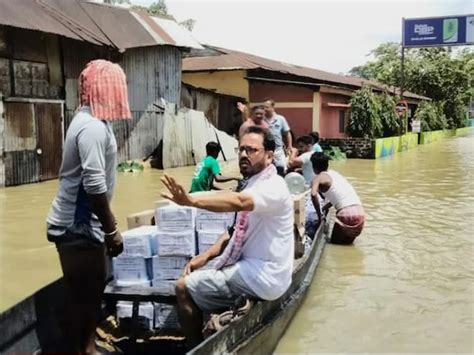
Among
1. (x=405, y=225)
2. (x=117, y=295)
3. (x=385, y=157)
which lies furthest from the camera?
(x=385, y=157)

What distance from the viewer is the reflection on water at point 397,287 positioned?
15.8 feet

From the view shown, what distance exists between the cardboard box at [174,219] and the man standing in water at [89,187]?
1074 millimetres

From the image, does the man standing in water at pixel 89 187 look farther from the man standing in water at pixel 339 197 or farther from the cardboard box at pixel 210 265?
the man standing in water at pixel 339 197

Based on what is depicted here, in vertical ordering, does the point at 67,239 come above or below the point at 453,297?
above

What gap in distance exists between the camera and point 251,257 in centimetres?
356

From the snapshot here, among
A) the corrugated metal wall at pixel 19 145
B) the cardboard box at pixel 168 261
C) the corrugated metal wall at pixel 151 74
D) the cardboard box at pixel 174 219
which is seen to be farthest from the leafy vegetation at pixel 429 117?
the cardboard box at pixel 168 261

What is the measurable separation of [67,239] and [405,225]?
716cm

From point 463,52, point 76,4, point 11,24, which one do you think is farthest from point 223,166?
point 463,52

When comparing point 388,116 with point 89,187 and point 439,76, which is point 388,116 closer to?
point 439,76

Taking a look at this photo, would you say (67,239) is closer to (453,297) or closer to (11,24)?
(453,297)

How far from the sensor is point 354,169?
61.0ft

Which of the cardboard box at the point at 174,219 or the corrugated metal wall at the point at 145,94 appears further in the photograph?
the corrugated metal wall at the point at 145,94

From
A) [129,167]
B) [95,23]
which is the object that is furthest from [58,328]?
[95,23]

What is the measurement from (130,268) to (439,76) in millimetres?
41935
